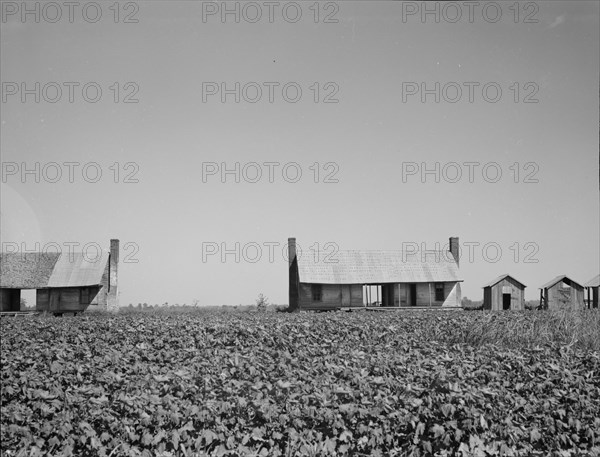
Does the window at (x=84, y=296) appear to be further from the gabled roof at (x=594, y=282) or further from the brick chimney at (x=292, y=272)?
the gabled roof at (x=594, y=282)

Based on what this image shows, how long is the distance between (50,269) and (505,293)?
3121cm

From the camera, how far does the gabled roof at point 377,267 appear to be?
39.1 metres

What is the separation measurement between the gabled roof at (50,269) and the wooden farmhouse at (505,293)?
2640 cm

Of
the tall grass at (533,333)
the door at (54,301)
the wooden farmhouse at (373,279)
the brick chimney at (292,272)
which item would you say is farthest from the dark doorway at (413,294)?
the tall grass at (533,333)

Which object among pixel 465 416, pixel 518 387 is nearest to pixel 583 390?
pixel 518 387

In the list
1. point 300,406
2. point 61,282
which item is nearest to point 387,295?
point 61,282

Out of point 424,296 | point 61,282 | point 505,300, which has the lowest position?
point 505,300

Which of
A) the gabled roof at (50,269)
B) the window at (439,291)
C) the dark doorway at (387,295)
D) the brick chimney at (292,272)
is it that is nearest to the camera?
the gabled roof at (50,269)

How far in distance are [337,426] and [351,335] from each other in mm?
7256

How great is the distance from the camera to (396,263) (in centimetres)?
4116

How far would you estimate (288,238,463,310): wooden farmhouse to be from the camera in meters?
39.0

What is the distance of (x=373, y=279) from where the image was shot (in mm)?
39344

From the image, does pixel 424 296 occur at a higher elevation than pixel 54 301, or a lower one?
higher

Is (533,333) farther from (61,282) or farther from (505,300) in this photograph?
(61,282)
